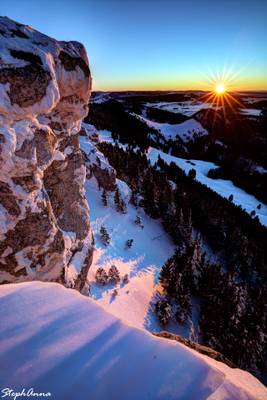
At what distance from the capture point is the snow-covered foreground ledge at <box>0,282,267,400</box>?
2312 mm

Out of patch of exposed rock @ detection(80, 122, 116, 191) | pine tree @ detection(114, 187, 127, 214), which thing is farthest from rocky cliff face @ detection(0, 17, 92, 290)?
patch of exposed rock @ detection(80, 122, 116, 191)

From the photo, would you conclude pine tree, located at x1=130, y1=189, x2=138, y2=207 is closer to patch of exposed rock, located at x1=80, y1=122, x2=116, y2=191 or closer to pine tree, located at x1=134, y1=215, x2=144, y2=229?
pine tree, located at x1=134, y1=215, x2=144, y2=229

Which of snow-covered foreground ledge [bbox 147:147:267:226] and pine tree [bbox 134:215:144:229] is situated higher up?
pine tree [bbox 134:215:144:229]

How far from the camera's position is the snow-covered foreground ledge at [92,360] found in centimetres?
231

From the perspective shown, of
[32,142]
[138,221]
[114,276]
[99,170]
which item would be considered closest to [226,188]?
[138,221]

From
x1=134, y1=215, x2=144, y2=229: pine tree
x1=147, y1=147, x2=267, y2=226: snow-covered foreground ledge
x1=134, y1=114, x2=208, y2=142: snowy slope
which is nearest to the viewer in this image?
x1=134, y1=215, x2=144, y2=229: pine tree

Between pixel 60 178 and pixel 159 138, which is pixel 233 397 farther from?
pixel 159 138

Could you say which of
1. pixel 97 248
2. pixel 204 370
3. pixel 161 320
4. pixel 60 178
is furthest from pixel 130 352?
pixel 97 248

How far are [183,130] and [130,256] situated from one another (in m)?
114

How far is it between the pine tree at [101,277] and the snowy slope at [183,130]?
104200 mm

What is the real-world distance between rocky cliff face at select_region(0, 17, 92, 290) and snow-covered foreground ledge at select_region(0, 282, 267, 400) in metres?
4.51

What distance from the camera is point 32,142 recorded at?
7.62 meters

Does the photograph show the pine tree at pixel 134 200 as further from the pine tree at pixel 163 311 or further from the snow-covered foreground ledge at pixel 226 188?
the snow-covered foreground ledge at pixel 226 188

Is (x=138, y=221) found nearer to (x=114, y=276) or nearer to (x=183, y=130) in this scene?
(x=114, y=276)
